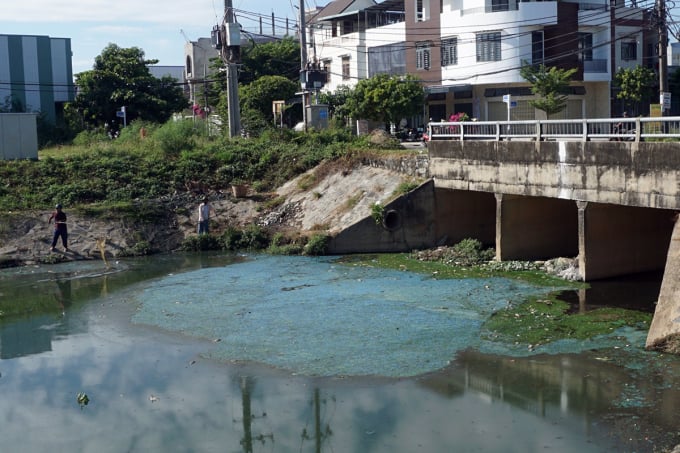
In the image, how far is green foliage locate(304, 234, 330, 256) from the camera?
28422 mm

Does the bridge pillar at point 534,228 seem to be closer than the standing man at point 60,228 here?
Yes

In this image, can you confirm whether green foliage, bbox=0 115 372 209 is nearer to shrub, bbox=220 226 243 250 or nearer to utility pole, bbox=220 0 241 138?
utility pole, bbox=220 0 241 138

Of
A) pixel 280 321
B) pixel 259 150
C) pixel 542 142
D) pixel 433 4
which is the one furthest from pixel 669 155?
pixel 433 4

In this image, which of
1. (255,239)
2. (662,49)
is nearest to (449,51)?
(662,49)

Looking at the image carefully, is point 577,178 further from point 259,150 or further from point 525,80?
point 525,80

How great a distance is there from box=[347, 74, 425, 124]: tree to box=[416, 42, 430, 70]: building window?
405 inches

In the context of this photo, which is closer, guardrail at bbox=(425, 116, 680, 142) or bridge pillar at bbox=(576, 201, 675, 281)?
guardrail at bbox=(425, 116, 680, 142)

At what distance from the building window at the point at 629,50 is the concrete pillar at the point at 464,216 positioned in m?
24.3

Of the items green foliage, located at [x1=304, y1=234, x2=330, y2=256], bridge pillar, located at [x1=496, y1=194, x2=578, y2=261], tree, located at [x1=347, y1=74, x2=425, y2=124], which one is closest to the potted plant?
green foliage, located at [x1=304, y1=234, x2=330, y2=256]

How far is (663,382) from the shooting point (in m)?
14.6

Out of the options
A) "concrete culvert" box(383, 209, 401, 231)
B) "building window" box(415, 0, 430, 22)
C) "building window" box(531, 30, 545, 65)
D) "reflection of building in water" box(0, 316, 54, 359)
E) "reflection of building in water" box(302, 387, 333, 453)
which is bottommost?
"reflection of building in water" box(302, 387, 333, 453)

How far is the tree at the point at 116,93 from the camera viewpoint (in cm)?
5016

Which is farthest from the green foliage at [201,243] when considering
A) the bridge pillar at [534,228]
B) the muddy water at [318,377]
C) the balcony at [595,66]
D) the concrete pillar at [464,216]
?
the balcony at [595,66]

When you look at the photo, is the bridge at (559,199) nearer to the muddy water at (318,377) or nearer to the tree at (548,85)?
the muddy water at (318,377)
